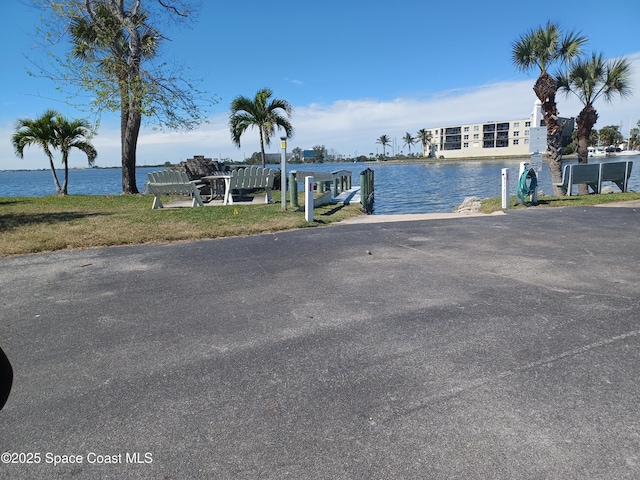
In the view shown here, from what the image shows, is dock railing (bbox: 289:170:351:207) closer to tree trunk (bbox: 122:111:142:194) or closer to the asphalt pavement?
the asphalt pavement

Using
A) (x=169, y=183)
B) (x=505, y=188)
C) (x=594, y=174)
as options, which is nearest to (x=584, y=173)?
(x=594, y=174)

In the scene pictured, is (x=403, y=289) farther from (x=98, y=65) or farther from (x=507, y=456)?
(x=98, y=65)

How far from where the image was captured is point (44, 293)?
16.2 feet

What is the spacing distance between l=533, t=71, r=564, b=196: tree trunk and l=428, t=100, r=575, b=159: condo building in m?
111

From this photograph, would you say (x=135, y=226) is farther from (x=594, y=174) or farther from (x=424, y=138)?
(x=424, y=138)

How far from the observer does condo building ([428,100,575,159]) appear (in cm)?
12925

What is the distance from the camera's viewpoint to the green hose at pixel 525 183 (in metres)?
12.3

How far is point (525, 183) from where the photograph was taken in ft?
40.7

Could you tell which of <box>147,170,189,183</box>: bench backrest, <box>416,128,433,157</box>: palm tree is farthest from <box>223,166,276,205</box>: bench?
<box>416,128,433,157</box>: palm tree

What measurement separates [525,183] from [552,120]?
595 centimetres

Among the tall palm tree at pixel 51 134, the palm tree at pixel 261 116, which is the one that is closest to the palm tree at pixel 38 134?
the tall palm tree at pixel 51 134

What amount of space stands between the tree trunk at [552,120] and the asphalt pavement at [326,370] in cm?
1216

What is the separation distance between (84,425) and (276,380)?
3.71 feet

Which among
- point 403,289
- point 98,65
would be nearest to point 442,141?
point 98,65
